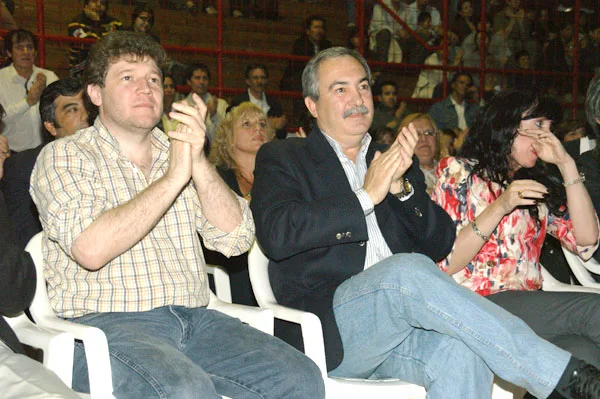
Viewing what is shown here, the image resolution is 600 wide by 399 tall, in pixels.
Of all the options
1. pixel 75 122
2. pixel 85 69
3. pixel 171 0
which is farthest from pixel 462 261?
pixel 171 0

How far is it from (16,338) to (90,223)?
39 centimetres

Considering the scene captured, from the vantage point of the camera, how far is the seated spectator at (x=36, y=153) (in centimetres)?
302

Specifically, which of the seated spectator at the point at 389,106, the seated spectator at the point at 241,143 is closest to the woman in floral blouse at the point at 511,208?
the seated spectator at the point at 241,143

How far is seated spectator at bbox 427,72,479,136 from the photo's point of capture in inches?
298

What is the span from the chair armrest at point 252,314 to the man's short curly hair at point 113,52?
843 millimetres

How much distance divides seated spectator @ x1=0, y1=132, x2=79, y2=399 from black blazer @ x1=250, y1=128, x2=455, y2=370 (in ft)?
2.54

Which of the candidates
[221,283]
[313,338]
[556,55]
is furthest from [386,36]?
[313,338]

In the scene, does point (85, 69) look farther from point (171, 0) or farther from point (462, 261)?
point (171, 0)

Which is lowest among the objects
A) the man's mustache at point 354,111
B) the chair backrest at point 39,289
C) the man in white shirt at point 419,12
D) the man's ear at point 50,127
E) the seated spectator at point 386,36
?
the chair backrest at point 39,289

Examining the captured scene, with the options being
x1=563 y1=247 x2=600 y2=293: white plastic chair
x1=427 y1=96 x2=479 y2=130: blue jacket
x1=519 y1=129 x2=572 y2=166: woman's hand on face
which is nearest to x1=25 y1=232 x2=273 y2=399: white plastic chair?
x1=519 y1=129 x2=572 y2=166: woman's hand on face

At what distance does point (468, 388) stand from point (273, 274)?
0.76m

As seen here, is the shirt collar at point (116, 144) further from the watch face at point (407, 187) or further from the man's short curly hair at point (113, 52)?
the watch face at point (407, 187)

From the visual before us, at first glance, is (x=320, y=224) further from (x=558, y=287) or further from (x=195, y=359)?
(x=558, y=287)

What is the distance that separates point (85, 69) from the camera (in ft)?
8.21
